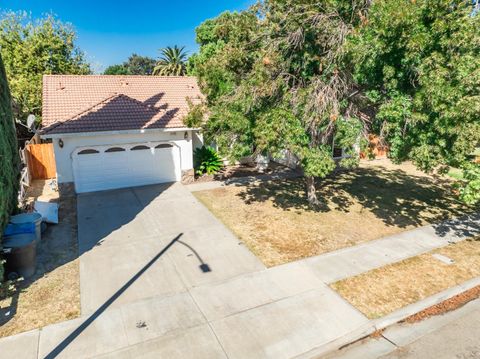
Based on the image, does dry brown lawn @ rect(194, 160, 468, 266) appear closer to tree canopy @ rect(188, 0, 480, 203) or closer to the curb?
tree canopy @ rect(188, 0, 480, 203)

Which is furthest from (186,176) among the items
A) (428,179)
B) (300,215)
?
(428,179)

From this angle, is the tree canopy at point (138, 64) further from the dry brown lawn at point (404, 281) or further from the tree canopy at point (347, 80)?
the dry brown lawn at point (404, 281)

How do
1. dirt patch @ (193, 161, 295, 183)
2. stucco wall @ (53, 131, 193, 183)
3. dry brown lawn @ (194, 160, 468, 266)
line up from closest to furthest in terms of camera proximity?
dry brown lawn @ (194, 160, 468, 266)
stucco wall @ (53, 131, 193, 183)
dirt patch @ (193, 161, 295, 183)

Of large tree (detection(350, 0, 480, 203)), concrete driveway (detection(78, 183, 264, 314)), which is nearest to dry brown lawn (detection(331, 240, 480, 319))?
large tree (detection(350, 0, 480, 203))

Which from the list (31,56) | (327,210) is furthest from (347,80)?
(31,56)

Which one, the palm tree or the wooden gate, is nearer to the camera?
the wooden gate
